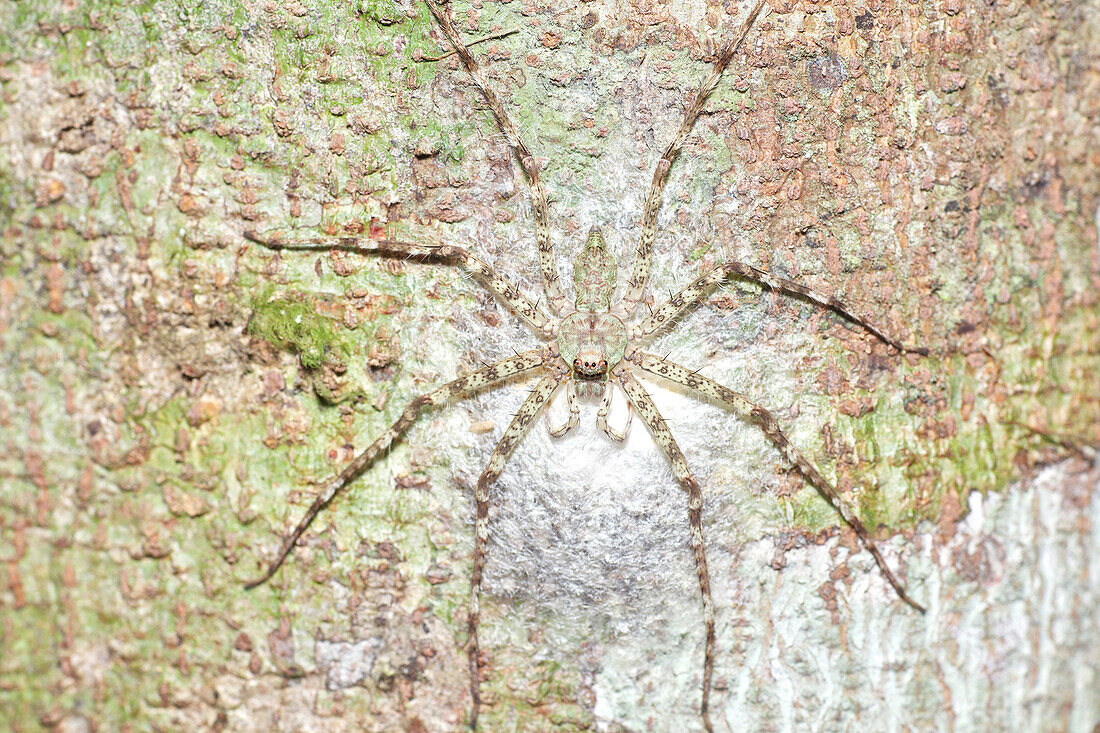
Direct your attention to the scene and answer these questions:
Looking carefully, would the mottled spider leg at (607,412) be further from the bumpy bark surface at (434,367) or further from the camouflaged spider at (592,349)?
the bumpy bark surface at (434,367)

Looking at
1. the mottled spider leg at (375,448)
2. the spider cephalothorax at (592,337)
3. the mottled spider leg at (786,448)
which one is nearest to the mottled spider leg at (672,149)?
the spider cephalothorax at (592,337)

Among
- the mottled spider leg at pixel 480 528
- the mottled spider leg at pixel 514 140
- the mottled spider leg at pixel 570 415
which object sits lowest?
the mottled spider leg at pixel 480 528

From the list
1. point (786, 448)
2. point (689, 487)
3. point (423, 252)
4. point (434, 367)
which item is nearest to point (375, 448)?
point (434, 367)

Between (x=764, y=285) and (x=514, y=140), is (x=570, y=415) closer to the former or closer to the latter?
(x=764, y=285)

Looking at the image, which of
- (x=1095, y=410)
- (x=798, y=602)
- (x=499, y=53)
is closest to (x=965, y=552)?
(x=798, y=602)

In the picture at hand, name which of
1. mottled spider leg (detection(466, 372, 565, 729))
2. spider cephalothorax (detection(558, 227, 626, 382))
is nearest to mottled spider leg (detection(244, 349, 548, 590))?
mottled spider leg (detection(466, 372, 565, 729))

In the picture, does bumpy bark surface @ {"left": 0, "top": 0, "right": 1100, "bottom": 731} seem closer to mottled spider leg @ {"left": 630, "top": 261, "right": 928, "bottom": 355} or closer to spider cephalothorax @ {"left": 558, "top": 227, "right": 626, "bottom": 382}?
mottled spider leg @ {"left": 630, "top": 261, "right": 928, "bottom": 355}
